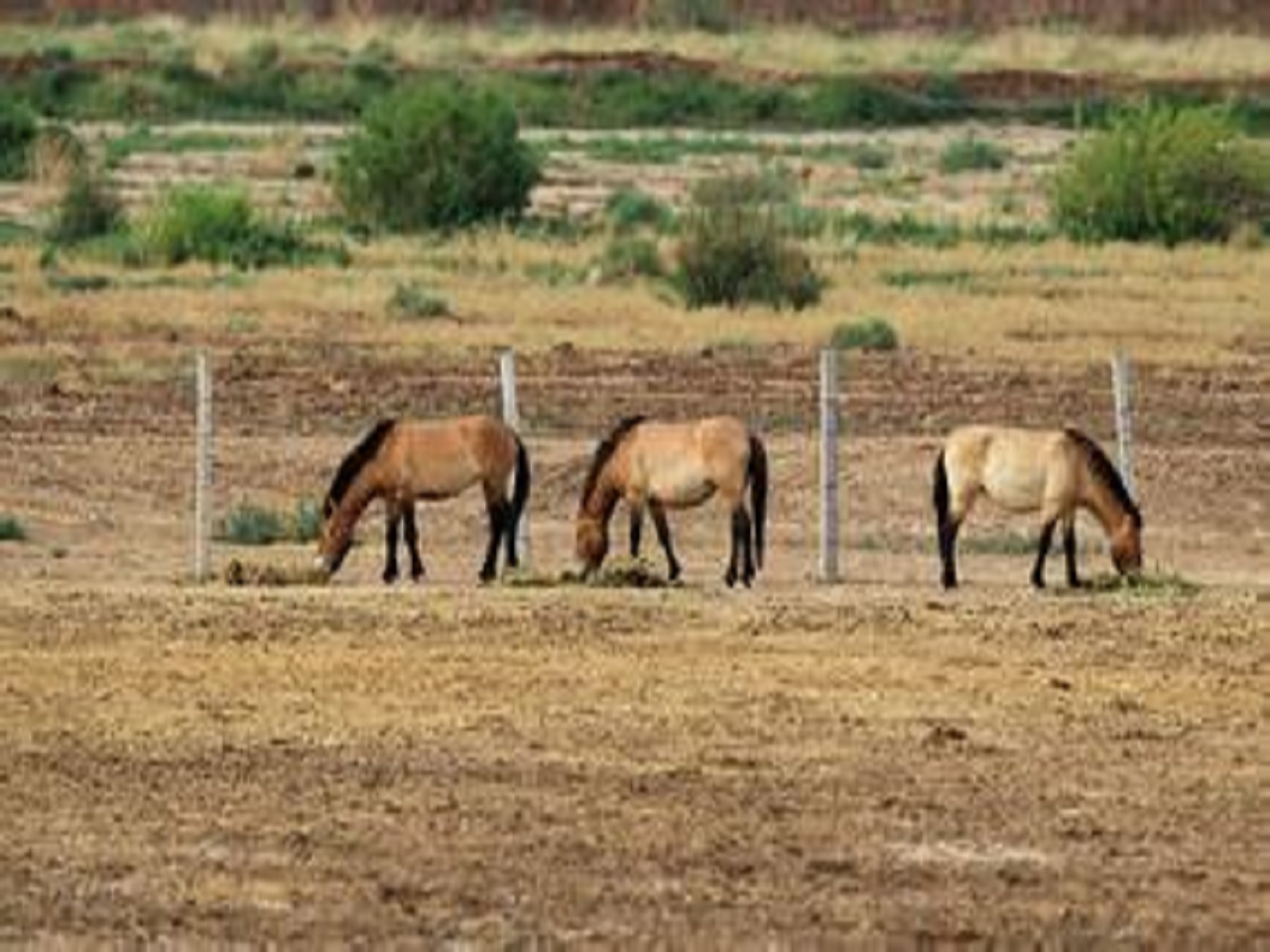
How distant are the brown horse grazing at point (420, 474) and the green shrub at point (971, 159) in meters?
50.7

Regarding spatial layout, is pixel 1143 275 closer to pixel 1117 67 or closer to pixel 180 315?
pixel 180 315

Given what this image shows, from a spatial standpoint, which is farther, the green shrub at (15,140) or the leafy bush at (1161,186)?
the green shrub at (15,140)

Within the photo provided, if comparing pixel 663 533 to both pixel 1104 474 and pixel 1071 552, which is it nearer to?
pixel 1071 552

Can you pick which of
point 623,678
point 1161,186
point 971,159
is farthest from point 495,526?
point 971,159

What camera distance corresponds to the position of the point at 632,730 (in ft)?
74.4

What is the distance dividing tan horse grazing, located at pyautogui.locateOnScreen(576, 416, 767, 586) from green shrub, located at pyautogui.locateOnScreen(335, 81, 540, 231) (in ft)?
116

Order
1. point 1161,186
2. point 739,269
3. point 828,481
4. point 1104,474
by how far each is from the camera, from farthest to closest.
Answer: point 1161,186 → point 739,269 → point 828,481 → point 1104,474

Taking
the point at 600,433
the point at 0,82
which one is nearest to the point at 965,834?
the point at 600,433

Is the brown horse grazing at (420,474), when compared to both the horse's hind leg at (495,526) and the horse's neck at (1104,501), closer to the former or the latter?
the horse's hind leg at (495,526)

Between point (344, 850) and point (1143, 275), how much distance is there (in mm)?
38053

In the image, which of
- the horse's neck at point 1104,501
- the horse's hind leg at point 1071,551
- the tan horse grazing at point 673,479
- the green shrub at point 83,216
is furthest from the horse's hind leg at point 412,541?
the green shrub at point 83,216

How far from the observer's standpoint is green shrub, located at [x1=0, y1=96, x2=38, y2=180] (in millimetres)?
75312

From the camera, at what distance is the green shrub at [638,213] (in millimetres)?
64875

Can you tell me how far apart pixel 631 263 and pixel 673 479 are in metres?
26.3
